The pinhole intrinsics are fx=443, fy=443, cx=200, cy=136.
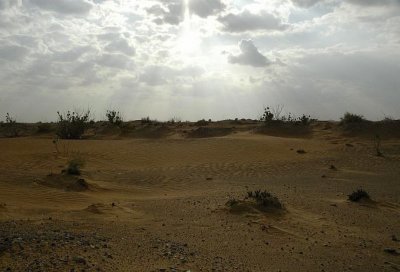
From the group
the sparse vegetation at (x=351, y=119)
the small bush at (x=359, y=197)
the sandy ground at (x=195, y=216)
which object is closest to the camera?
the sandy ground at (x=195, y=216)

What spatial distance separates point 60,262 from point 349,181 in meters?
12.3

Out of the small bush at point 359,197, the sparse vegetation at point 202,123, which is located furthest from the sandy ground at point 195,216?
the sparse vegetation at point 202,123

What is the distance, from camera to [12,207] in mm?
9625

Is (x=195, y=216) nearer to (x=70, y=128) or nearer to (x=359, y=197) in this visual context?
(x=359, y=197)

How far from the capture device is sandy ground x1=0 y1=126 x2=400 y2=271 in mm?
6766

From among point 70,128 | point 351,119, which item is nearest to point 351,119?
point 351,119

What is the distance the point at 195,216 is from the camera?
9.84 meters

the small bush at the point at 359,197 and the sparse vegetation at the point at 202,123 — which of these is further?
the sparse vegetation at the point at 202,123

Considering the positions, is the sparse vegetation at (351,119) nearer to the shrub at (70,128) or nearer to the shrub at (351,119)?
the shrub at (351,119)

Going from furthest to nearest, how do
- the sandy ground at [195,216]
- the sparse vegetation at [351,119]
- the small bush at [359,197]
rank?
the sparse vegetation at [351,119], the small bush at [359,197], the sandy ground at [195,216]

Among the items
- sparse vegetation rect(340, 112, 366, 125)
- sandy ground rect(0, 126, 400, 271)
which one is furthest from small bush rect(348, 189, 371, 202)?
sparse vegetation rect(340, 112, 366, 125)

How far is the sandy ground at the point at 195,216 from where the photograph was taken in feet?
22.2

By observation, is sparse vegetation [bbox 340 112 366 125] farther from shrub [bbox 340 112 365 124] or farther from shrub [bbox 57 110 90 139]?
shrub [bbox 57 110 90 139]

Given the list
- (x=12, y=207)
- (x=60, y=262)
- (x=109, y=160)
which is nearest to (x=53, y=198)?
(x=12, y=207)
